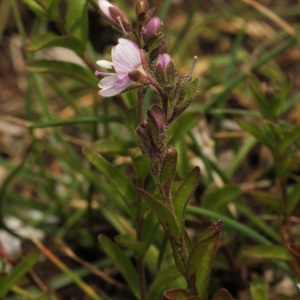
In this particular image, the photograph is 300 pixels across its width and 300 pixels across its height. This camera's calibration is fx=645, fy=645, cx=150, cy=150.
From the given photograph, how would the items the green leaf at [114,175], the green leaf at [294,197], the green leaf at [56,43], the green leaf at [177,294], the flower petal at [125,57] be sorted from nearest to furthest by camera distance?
the flower petal at [125,57], the green leaf at [177,294], the green leaf at [114,175], the green leaf at [56,43], the green leaf at [294,197]

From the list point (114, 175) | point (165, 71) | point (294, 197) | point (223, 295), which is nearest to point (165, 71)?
point (165, 71)

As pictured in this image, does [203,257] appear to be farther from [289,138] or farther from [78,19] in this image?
[78,19]

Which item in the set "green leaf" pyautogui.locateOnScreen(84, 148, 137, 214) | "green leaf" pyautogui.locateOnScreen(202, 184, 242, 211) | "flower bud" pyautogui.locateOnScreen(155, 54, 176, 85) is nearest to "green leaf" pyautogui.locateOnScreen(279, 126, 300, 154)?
"green leaf" pyautogui.locateOnScreen(202, 184, 242, 211)

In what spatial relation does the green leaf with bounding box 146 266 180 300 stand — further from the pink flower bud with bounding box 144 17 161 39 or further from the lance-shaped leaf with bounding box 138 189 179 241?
the pink flower bud with bounding box 144 17 161 39

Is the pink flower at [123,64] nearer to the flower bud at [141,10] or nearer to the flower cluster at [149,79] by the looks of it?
the flower cluster at [149,79]

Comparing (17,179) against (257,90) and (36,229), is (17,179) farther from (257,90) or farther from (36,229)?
(257,90)

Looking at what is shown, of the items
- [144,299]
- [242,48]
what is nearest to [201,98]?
[242,48]

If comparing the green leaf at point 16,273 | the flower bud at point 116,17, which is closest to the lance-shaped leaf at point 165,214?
the flower bud at point 116,17
